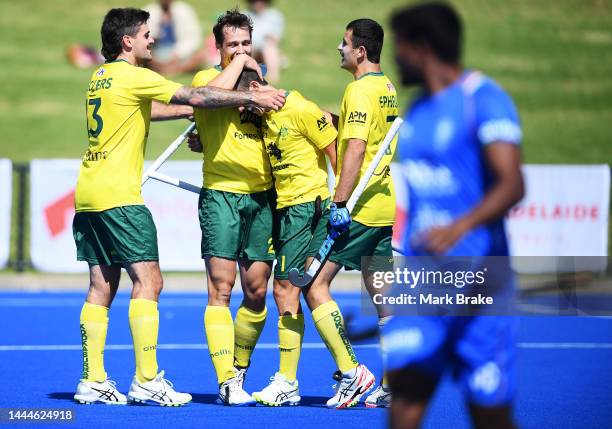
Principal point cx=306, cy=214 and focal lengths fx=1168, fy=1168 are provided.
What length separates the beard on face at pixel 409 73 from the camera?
191 inches

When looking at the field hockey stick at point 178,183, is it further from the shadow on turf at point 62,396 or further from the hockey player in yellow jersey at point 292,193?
the shadow on turf at point 62,396

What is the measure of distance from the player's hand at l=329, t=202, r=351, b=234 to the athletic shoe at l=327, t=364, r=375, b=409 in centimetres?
101

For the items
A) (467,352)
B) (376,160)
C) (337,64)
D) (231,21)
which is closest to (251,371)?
(376,160)

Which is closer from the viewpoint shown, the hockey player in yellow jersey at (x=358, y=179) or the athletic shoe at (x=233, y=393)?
the hockey player in yellow jersey at (x=358, y=179)

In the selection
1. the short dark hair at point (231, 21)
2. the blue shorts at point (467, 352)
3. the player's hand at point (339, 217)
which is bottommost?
the blue shorts at point (467, 352)

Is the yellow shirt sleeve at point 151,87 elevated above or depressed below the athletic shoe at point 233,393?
above

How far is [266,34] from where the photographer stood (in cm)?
2194

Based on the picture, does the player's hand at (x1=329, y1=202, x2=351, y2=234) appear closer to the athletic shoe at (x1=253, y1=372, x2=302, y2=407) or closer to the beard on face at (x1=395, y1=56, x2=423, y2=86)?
the athletic shoe at (x1=253, y1=372, x2=302, y2=407)

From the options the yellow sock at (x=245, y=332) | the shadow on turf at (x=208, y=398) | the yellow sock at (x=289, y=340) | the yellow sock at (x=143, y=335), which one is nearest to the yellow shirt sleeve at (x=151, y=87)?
the yellow sock at (x=143, y=335)

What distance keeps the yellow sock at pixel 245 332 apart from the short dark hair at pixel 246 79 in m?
1.54

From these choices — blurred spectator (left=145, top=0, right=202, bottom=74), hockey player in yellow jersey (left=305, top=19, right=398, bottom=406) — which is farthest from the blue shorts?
blurred spectator (left=145, top=0, right=202, bottom=74)

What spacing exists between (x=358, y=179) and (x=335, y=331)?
3.45 feet

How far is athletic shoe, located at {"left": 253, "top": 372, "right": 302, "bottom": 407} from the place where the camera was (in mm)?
8078

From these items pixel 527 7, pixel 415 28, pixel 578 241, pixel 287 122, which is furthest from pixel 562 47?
pixel 415 28
